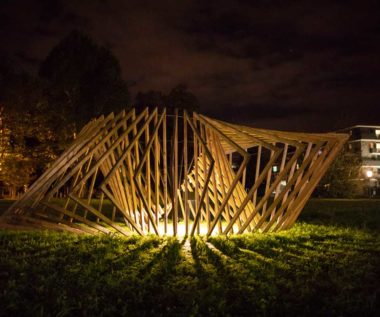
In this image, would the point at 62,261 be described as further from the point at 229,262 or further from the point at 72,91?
the point at 72,91

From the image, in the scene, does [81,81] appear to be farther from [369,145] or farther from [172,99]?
[369,145]

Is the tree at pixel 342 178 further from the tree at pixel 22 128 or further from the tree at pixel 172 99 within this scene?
the tree at pixel 22 128

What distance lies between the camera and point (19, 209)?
1099cm

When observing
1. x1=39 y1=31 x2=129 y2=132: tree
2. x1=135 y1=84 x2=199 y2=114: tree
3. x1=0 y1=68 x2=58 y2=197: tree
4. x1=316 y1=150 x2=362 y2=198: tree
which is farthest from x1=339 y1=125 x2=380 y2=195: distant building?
x1=0 y1=68 x2=58 y2=197: tree

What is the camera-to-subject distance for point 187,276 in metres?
6.90

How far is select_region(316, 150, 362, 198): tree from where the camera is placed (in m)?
38.5

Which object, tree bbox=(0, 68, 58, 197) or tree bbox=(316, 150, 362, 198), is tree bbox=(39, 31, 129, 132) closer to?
tree bbox=(0, 68, 58, 197)

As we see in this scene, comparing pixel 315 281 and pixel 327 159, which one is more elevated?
pixel 327 159

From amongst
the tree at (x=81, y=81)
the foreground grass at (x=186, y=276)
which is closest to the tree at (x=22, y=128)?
the tree at (x=81, y=81)

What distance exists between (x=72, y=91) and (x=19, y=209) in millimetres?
20335

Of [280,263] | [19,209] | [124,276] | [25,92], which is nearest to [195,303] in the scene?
[124,276]

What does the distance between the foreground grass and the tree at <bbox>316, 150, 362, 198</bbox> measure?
29.0 meters

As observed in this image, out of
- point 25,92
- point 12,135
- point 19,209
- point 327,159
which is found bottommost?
point 19,209

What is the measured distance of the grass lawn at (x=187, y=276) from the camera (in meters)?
5.51
